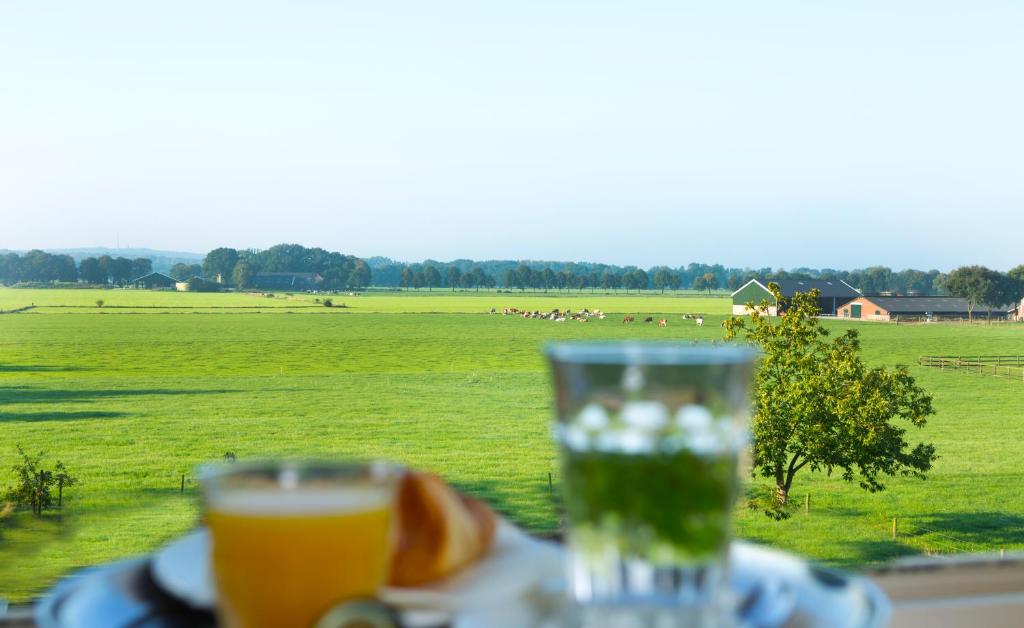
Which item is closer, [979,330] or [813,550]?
[813,550]

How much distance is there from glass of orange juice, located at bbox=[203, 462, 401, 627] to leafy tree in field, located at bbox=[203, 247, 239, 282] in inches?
302

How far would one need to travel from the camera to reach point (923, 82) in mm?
14867

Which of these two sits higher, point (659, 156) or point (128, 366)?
point (659, 156)

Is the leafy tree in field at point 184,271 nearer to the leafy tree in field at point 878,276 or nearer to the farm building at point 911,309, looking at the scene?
→ the leafy tree in field at point 878,276

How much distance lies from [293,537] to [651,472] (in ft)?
0.52

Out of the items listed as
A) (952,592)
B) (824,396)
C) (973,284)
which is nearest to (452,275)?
(824,396)

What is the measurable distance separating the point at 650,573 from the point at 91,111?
61.8 ft

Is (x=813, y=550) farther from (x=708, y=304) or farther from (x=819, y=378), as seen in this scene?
(x=708, y=304)

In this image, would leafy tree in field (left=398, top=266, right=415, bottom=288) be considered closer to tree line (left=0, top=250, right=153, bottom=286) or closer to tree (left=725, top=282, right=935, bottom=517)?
tree line (left=0, top=250, right=153, bottom=286)

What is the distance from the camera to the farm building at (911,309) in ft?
39.5

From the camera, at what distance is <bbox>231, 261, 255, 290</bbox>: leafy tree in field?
7.67 meters

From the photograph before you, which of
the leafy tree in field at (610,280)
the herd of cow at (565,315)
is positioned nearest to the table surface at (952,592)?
the leafy tree in field at (610,280)

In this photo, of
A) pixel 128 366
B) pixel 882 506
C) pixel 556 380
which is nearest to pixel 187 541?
pixel 556 380

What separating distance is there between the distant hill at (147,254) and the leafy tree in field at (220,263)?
3.7 inches
